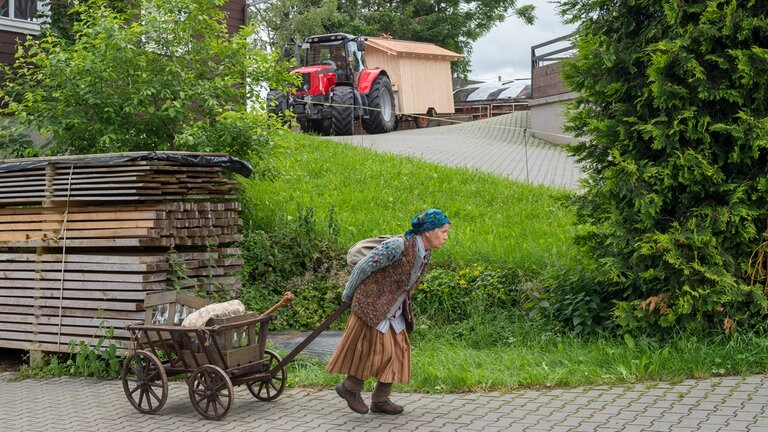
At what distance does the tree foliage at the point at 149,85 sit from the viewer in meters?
11.0

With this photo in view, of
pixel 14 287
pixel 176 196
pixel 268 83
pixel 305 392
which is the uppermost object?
pixel 268 83

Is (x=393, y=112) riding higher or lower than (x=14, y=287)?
higher

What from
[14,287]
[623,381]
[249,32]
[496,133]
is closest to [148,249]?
[14,287]

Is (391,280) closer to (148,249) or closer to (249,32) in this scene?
(148,249)

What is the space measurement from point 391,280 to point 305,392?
157 centimetres

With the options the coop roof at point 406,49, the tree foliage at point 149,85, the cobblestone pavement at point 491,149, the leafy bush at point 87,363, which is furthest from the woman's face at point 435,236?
the coop roof at point 406,49

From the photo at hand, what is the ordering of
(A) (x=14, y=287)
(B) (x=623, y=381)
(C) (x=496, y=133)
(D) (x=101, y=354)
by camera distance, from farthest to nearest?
(C) (x=496, y=133) < (A) (x=14, y=287) < (D) (x=101, y=354) < (B) (x=623, y=381)

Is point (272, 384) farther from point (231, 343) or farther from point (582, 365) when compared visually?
point (582, 365)

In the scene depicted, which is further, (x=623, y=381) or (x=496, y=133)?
(x=496, y=133)

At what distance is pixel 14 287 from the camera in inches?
380

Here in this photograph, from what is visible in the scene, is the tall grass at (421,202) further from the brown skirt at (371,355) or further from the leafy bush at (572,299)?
the brown skirt at (371,355)

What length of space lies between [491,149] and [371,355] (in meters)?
16.9

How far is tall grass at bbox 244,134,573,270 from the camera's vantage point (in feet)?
35.7

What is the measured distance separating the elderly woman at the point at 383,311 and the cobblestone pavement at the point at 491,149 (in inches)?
344
